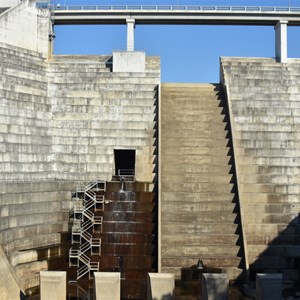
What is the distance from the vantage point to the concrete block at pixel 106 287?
45.1 feet

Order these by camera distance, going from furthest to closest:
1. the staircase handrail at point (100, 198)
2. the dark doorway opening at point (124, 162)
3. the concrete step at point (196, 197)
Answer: the dark doorway opening at point (124, 162)
the staircase handrail at point (100, 198)
the concrete step at point (196, 197)

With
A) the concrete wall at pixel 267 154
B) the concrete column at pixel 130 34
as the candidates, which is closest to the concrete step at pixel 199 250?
the concrete wall at pixel 267 154

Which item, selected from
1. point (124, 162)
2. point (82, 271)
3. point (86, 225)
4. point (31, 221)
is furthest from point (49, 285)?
point (124, 162)

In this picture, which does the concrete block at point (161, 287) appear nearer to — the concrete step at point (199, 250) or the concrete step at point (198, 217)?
the concrete step at point (199, 250)

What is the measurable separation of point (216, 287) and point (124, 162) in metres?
11.0

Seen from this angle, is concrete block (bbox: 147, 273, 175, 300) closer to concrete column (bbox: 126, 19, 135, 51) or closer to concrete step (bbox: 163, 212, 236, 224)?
concrete step (bbox: 163, 212, 236, 224)

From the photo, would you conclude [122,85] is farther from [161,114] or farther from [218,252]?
[218,252]

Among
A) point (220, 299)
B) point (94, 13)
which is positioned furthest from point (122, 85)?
point (220, 299)

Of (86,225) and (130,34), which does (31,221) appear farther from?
(130,34)

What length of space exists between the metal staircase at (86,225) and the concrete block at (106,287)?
3821mm

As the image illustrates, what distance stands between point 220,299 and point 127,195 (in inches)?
281

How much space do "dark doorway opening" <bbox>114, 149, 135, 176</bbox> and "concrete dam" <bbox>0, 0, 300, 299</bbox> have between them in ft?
0.21

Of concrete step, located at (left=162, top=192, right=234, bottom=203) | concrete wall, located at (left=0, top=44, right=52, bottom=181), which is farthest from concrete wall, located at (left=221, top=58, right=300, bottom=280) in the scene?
concrete wall, located at (left=0, top=44, right=52, bottom=181)

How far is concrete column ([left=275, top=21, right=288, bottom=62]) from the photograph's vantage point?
2675cm
